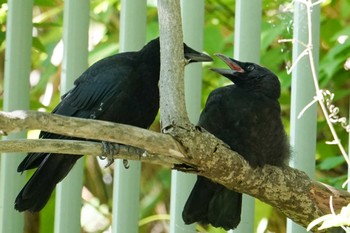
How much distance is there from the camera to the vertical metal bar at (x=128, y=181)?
3.36 meters

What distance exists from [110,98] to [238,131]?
0.46 meters

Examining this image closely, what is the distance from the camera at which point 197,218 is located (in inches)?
122

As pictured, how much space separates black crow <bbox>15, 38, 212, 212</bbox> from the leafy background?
37cm

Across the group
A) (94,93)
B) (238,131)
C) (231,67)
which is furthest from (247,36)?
(94,93)

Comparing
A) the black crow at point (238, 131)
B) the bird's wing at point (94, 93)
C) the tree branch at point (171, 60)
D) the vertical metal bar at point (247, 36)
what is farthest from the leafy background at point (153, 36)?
the tree branch at point (171, 60)

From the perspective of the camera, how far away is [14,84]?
3.41 m

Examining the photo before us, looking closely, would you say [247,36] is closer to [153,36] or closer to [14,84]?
[153,36]

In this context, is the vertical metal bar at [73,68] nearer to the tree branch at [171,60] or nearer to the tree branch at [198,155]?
the tree branch at [198,155]

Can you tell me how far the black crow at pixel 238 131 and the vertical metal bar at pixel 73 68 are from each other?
1.57 ft

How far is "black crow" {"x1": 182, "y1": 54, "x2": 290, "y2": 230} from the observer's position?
9.94 feet

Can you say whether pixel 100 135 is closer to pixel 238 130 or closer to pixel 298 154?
pixel 238 130

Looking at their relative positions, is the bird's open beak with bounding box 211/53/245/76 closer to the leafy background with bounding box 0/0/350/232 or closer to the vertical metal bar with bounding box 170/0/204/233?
the vertical metal bar with bounding box 170/0/204/233

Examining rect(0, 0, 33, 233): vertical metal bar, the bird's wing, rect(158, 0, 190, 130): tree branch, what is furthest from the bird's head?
rect(0, 0, 33, 233): vertical metal bar

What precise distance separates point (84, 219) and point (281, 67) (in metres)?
1.34
